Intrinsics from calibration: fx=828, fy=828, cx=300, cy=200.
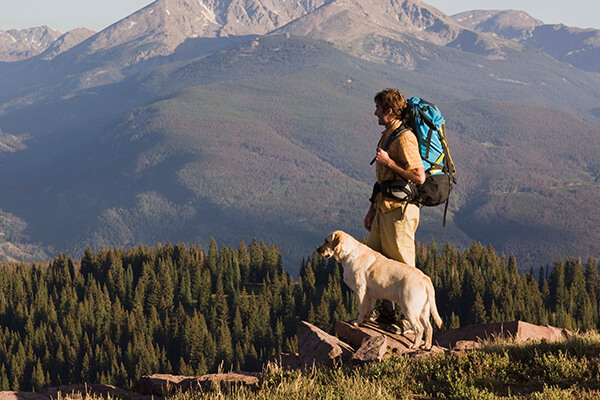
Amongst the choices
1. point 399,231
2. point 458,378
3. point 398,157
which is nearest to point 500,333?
point 399,231

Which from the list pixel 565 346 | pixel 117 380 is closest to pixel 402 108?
pixel 565 346

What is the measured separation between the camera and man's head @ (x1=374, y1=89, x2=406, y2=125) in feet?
71.6

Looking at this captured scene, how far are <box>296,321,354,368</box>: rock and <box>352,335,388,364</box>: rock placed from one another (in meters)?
0.41

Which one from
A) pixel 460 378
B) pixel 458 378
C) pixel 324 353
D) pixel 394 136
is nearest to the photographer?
pixel 458 378

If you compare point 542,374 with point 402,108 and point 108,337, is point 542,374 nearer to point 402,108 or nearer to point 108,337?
point 402,108

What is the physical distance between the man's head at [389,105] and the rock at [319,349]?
599 cm

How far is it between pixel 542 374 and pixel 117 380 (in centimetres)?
17493

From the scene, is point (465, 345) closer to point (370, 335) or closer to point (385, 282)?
point (370, 335)

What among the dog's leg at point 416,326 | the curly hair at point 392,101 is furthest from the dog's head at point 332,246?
the curly hair at point 392,101

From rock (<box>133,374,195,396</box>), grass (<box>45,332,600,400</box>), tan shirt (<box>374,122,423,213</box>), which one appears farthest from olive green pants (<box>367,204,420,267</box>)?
rock (<box>133,374,195,396</box>)

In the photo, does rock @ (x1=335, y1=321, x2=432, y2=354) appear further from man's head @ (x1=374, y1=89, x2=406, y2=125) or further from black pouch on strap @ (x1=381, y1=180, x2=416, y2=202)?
man's head @ (x1=374, y1=89, x2=406, y2=125)

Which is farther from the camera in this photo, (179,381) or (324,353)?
(179,381)

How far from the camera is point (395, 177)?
865 inches

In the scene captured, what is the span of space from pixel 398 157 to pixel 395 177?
61 centimetres
